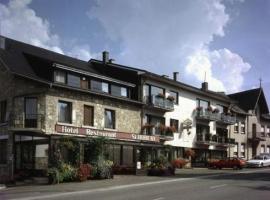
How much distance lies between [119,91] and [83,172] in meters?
13.7

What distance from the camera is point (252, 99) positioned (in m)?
69.9

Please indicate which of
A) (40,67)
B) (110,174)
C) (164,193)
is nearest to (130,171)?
(110,174)

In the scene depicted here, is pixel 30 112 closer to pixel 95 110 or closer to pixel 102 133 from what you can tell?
pixel 95 110

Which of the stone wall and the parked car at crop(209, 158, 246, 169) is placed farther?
the parked car at crop(209, 158, 246, 169)

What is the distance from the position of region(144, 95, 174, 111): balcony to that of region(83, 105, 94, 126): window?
7.73 metres

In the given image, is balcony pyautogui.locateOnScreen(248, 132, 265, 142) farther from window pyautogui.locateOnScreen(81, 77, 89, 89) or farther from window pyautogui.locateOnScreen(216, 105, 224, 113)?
window pyautogui.locateOnScreen(81, 77, 89, 89)

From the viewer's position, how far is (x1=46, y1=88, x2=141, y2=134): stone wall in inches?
1451

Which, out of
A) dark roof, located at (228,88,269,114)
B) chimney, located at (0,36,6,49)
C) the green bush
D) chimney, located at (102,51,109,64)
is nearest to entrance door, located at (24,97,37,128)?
chimney, located at (0,36,6,49)

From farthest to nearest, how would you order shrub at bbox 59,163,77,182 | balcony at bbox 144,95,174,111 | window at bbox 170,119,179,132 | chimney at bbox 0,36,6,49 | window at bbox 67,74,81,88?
window at bbox 170,119,179,132 → balcony at bbox 144,95,174,111 → chimney at bbox 0,36,6,49 → window at bbox 67,74,81,88 → shrub at bbox 59,163,77,182

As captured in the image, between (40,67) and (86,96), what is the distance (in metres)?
4.27

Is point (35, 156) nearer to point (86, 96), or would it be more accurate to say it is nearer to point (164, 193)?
point (86, 96)

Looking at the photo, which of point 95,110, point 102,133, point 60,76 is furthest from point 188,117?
point 60,76

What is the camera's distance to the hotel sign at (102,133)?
36438mm

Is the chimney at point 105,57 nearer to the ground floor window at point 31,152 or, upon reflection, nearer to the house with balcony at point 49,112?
the house with balcony at point 49,112
